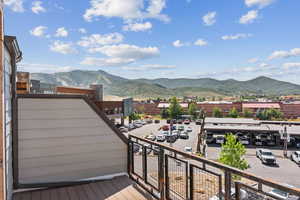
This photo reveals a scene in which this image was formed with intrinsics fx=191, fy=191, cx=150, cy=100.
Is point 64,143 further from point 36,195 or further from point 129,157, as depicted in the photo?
point 129,157

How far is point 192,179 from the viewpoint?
205 centimetres

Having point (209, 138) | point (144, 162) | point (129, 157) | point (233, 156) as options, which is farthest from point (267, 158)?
point (144, 162)

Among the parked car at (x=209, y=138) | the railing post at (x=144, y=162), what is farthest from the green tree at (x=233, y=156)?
the parked car at (x=209, y=138)

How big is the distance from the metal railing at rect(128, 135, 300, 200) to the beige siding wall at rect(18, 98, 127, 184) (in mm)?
486

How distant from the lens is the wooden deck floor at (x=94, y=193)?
274cm

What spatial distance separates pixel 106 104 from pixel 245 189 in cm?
1995

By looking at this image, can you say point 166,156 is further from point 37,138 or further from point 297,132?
point 297,132

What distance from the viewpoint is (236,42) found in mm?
38281

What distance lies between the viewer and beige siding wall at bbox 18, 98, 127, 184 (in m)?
2.98

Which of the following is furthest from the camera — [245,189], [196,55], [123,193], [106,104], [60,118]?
[196,55]

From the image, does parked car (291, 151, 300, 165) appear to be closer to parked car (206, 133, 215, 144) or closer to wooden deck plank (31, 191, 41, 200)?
parked car (206, 133, 215, 144)

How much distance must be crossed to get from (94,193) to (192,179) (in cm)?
166

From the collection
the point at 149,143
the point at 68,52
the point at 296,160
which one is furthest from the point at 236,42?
the point at 149,143

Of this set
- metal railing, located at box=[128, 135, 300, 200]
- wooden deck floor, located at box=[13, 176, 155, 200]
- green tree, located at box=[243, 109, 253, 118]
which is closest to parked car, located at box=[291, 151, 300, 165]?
metal railing, located at box=[128, 135, 300, 200]
